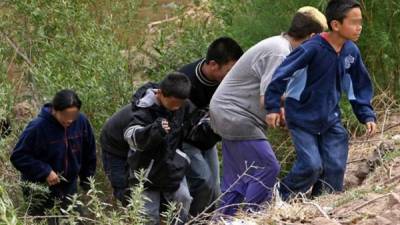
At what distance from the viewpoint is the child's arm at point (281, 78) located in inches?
215

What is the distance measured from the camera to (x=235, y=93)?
5.93 m

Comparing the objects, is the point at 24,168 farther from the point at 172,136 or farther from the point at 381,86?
the point at 381,86

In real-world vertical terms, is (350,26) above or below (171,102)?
above

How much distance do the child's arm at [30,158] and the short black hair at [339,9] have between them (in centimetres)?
237

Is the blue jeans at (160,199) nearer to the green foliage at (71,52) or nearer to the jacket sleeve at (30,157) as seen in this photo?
the jacket sleeve at (30,157)

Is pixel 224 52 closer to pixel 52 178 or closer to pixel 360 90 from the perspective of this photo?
pixel 360 90

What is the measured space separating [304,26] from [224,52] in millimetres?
810

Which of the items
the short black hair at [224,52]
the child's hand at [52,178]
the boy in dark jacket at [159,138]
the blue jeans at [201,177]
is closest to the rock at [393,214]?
the boy in dark jacket at [159,138]

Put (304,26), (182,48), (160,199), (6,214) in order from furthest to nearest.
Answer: (182,48)
(160,199)
(304,26)
(6,214)

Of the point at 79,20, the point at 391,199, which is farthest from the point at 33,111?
the point at 391,199

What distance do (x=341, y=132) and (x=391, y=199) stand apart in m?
1.27

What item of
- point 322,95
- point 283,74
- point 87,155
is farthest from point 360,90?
point 87,155

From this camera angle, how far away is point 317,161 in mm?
5754

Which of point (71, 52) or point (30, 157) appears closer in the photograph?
point (30, 157)
